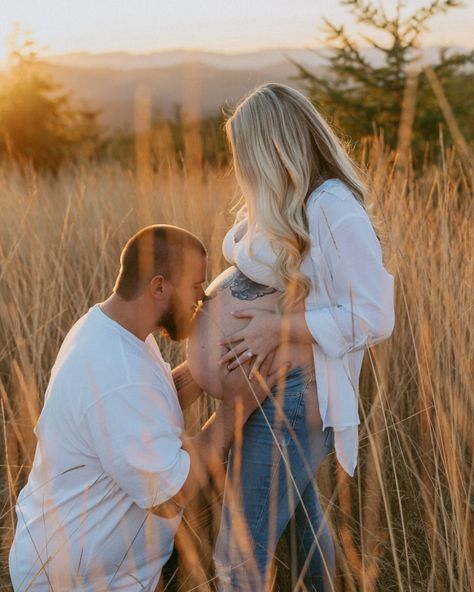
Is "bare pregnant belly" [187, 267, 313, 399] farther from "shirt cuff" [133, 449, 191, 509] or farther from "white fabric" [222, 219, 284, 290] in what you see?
"shirt cuff" [133, 449, 191, 509]

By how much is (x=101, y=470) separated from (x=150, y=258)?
63cm

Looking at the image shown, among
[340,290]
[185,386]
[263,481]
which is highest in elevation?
[340,290]

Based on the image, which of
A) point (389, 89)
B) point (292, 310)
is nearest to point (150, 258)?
point (292, 310)

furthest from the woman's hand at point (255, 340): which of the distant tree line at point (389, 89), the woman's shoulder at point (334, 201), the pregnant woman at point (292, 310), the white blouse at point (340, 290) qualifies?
the distant tree line at point (389, 89)

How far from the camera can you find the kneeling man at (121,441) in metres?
1.98

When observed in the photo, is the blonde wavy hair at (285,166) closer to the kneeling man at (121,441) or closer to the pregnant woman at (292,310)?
the pregnant woman at (292,310)

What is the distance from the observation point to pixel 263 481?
7.02 ft

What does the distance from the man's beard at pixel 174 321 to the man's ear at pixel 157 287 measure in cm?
5

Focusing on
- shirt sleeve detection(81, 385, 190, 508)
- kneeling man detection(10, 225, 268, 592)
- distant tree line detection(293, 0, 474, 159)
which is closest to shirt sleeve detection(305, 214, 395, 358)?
kneeling man detection(10, 225, 268, 592)

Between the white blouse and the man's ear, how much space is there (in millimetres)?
289

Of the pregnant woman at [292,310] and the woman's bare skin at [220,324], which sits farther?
the woman's bare skin at [220,324]

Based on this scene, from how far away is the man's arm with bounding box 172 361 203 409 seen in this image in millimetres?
2469

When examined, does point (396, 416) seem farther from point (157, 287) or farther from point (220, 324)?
point (157, 287)

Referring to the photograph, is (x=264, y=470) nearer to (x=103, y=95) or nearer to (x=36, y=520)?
(x=36, y=520)
